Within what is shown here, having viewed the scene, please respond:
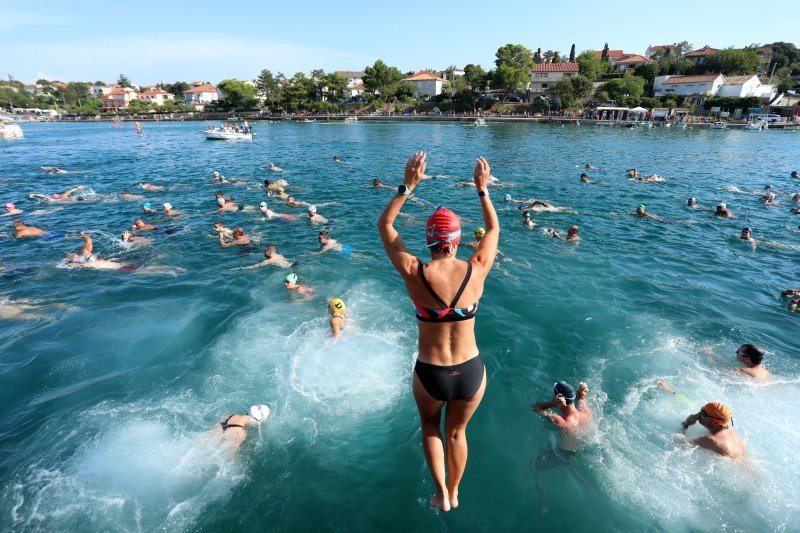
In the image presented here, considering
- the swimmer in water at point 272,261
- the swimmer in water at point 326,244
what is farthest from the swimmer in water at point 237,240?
the swimmer in water at point 326,244

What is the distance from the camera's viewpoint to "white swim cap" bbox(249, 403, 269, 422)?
6.56 metres

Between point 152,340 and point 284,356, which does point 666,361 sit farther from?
point 152,340

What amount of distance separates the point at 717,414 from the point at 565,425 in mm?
2200

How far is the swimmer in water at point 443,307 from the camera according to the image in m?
3.10

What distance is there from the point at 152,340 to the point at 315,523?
6.68 meters

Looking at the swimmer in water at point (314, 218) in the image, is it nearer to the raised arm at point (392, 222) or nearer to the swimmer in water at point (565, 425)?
the swimmer in water at point (565, 425)

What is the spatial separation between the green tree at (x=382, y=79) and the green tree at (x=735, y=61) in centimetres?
8081

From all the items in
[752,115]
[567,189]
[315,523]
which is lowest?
[315,523]

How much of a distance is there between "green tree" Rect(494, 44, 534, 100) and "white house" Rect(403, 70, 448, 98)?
69.1 ft

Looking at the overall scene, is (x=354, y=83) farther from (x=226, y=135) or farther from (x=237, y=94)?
(x=226, y=135)

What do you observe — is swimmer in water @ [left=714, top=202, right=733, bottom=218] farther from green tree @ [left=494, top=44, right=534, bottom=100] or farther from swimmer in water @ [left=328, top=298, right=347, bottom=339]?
green tree @ [left=494, top=44, right=534, bottom=100]

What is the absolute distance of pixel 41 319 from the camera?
10195mm

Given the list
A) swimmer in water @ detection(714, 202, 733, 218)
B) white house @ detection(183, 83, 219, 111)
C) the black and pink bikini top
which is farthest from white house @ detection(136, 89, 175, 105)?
the black and pink bikini top

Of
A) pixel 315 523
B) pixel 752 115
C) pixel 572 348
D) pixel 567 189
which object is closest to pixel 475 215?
pixel 567 189
